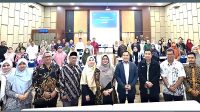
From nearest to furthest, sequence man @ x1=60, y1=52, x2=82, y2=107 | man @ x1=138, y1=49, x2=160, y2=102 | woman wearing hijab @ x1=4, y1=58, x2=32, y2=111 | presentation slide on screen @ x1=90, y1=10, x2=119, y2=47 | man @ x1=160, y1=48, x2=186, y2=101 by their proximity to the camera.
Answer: woman wearing hijab @ x1=4, y1=58, x2=32, y2=111 < man @ x1=60, y1=52, x2=82, y2=107 < man @ x1=160, y1=48, x2=186, y2=101 < man @ x1=138, y1=49, x2=160, y2=102 < presentation slide on screen @ x1=90, y1=10, x2=119, y2=47

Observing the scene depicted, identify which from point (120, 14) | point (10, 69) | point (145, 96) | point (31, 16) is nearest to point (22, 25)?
point (31, 16)

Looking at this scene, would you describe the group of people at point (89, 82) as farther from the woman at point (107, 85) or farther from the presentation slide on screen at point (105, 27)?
the presentation slide on screen at point (105, 27)

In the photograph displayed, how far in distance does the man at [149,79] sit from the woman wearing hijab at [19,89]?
145 centimetres

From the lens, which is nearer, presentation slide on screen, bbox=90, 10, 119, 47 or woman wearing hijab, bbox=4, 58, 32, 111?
woman wearing hijab, bbox=4, 58, 32, 111

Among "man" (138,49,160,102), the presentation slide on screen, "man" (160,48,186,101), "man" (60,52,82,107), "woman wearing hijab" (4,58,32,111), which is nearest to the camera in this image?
"woman wearing hijab" (4,58,32,111)

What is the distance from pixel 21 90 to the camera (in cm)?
237

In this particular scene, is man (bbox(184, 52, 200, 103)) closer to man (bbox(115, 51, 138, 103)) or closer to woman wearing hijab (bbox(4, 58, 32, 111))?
man (bbox(115, 51, 138, 103))

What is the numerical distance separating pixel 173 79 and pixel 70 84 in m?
1.33

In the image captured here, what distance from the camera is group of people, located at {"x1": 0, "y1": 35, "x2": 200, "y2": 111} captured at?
2.38m

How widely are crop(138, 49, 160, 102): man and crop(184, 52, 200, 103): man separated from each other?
375 mm

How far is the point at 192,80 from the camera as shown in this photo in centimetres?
266

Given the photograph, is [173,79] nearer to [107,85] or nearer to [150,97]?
[150,97]

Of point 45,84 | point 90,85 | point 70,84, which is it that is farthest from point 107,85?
point 45,84

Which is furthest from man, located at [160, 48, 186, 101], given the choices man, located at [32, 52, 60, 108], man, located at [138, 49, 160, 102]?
man, located at [32, 52, 60, 108]
